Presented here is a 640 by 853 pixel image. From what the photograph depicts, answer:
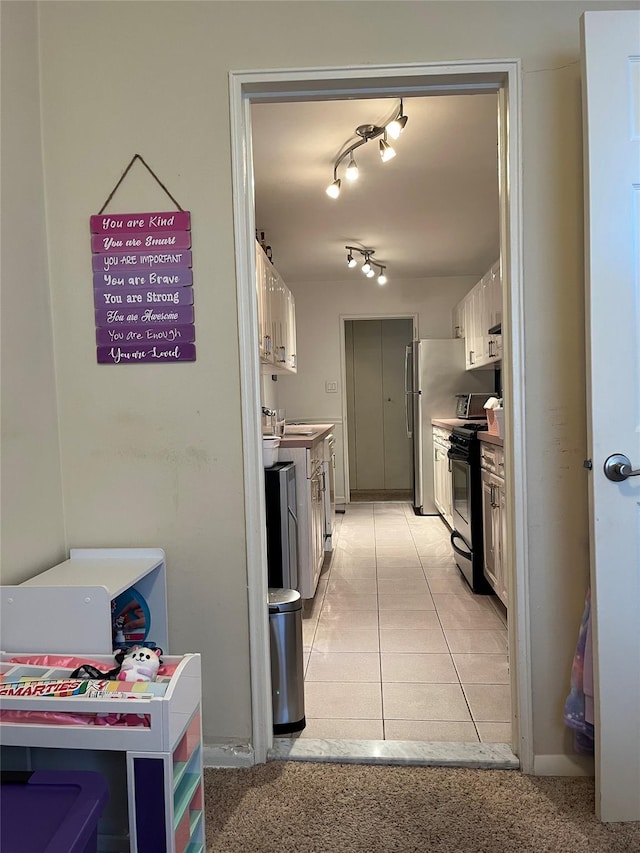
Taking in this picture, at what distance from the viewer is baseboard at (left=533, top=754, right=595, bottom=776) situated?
6.14ft

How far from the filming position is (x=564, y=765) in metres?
1.88

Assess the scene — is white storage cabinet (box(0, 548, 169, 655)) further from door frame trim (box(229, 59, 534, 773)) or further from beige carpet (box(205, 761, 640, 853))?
beige carpet (box(205, 761, 640, 853))

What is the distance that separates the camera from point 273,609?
2170 mm

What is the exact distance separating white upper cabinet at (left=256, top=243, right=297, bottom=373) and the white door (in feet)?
6.00

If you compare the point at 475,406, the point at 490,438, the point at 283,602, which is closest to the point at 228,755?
the point at 283,602

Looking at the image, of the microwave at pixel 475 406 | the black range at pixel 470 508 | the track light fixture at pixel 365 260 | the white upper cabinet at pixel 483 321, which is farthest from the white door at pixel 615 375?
the microwave at pixel 475 406

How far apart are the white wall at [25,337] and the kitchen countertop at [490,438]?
207cm

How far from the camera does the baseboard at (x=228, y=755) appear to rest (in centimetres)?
195

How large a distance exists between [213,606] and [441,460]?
3921 millimetres

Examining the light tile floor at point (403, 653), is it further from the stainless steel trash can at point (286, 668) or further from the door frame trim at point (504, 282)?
the door frame trim at point (504, 282)

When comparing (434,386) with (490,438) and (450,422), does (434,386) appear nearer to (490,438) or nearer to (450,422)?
(450,422)

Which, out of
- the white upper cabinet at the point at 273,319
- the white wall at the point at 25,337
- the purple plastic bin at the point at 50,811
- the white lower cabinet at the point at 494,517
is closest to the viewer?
the purple plastic bin at the point at 50,811

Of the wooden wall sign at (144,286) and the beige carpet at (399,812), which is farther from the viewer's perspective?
the wooden wall sign at (144,286)

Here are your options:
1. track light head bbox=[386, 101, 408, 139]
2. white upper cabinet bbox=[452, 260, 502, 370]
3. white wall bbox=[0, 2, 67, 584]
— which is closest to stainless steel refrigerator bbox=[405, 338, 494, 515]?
white upper cabinet bbox=[452, 260, 502, 370]
